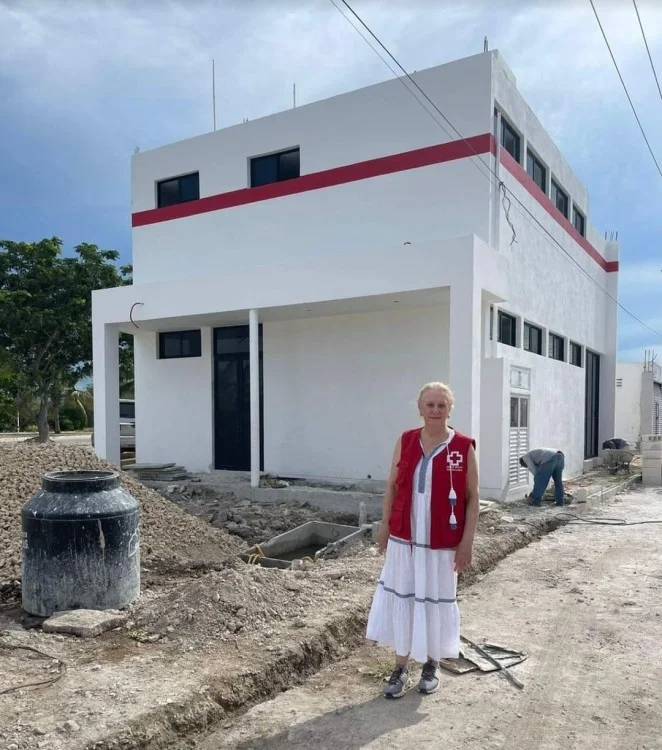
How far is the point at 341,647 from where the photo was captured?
4297 mm

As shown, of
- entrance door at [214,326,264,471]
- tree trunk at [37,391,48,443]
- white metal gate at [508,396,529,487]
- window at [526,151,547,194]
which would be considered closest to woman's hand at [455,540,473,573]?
white metal gate at [508,396,529,487]

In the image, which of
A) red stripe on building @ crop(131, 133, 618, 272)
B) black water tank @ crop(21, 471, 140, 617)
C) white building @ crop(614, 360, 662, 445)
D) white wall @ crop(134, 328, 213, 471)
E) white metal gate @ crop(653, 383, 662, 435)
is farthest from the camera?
white building @ crop(614, 360, 662, 445)

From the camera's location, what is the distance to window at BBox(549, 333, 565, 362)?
1481 centimetres

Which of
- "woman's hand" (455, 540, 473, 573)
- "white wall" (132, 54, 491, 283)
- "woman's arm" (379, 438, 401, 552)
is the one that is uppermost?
"white wall" (132, 54, 491, 283)

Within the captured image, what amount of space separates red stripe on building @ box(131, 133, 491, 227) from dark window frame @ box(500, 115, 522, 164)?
1.16 meters

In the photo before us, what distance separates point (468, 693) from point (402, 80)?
11334 millimetres

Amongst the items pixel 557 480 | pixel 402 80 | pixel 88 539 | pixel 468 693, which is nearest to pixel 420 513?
pixel 468 693

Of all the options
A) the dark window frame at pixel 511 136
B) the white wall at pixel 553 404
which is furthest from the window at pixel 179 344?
the dark window frame at pixel 511 136

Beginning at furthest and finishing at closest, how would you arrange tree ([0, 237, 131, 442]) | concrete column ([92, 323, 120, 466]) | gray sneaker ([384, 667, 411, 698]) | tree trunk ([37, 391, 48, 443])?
tree trunk ([37, 391, 48, 443]) → tree ([0, 237, 131, 442]) → concrete column ([92, 323, 120, 466]) → gray sneaker ([384, 667, 411, 698])

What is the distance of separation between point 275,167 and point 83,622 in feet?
37.0

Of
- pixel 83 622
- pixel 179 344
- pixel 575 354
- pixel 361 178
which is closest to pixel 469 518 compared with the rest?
pixel 83 622

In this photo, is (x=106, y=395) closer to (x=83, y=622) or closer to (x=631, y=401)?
(x=83, y=622)

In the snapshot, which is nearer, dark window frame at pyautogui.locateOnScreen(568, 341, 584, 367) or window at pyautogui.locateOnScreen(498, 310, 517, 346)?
window at pyautogui.locateOnScreen(498, 310, 517, 346)

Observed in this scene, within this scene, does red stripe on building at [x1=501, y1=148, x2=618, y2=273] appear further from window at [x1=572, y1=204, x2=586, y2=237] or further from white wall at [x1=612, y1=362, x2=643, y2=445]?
white wall at [x1=612, y1=362, x2=643, y2=445]
